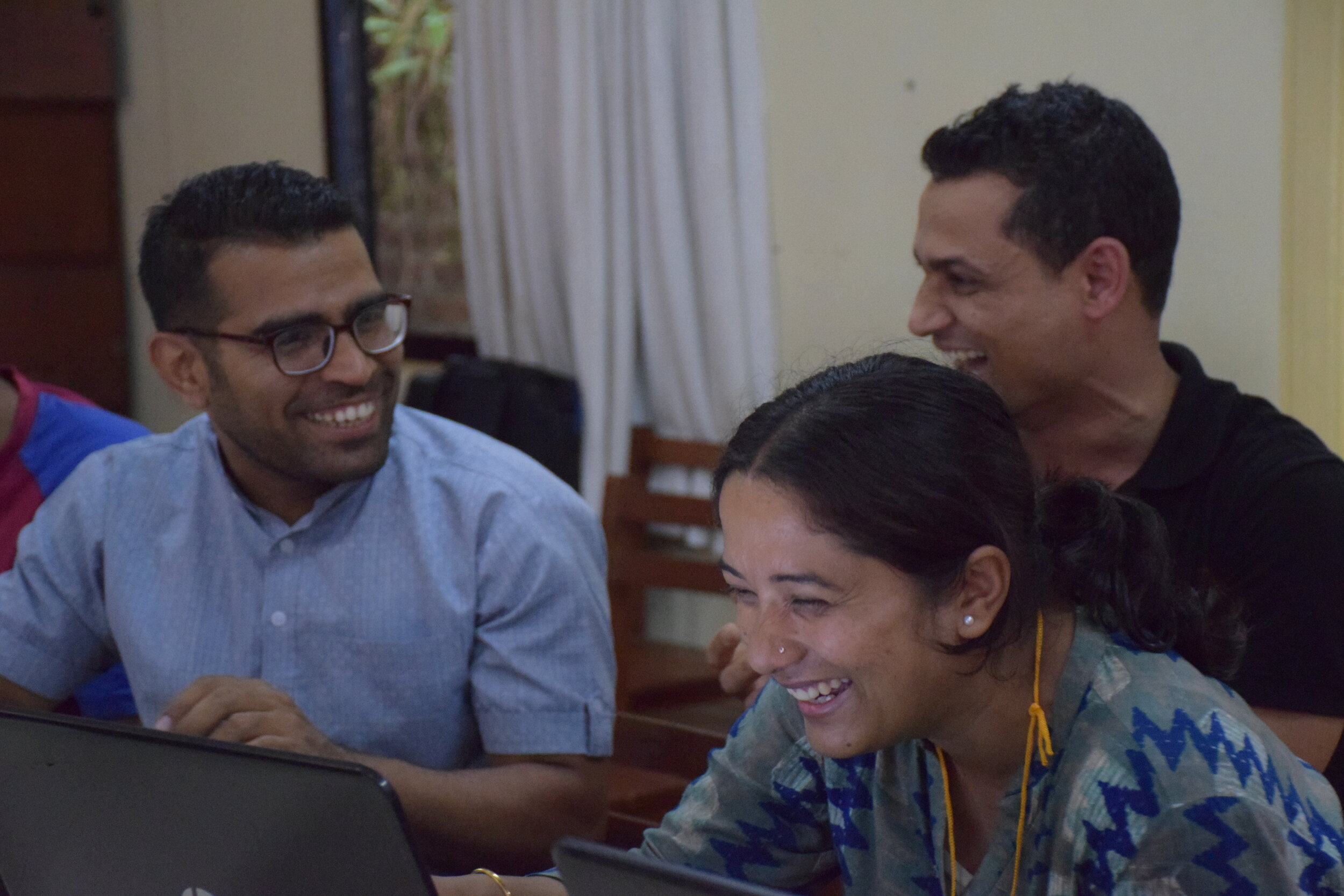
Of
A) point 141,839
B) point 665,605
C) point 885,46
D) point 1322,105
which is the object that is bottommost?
point 665,605

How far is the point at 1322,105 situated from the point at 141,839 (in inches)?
66.0

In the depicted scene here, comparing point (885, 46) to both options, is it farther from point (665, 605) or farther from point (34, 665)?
point (34, 665)

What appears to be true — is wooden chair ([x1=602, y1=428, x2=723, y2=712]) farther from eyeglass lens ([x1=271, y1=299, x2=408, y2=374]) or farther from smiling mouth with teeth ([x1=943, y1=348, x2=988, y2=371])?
eyeglass lens ([x1=271, y1=299, x2=408, y2=374])

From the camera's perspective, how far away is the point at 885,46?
2416 mm

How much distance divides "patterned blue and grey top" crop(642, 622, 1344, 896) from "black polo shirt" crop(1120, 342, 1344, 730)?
37 centimetres

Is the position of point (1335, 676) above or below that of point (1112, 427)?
below

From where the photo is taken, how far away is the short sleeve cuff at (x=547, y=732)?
1474mm

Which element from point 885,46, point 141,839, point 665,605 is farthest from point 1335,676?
point 665,605

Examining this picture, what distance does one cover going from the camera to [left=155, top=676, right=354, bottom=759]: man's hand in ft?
4.25

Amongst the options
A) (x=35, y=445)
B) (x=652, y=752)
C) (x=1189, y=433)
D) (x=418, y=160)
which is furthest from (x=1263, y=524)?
(x=418, y=160)

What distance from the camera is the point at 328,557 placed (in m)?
1.57

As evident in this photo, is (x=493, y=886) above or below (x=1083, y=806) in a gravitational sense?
below

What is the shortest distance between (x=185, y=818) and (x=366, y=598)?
2.11 feet

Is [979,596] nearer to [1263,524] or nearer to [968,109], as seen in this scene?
[1263,524]
